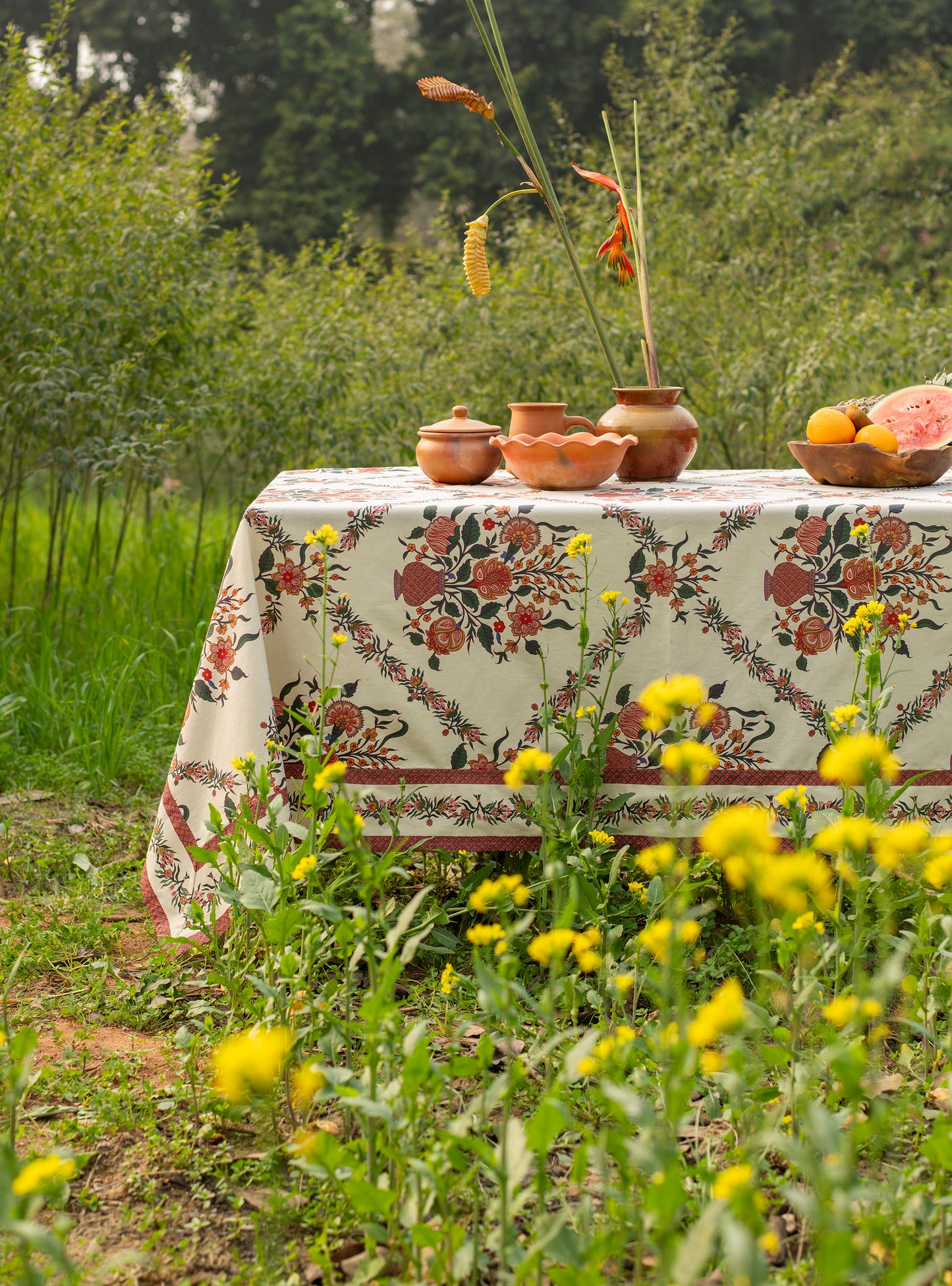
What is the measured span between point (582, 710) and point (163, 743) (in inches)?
63.3

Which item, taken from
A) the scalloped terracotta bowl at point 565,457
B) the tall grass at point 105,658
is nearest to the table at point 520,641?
the scalloped terracotta bowl at point 565,457

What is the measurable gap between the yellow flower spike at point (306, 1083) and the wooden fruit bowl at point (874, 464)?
51.5 inches

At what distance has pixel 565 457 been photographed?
1.91m

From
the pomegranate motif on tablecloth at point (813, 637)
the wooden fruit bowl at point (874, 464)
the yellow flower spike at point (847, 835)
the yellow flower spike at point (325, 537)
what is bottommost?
the pomegranate motif on tablecloth at point (813, 637)

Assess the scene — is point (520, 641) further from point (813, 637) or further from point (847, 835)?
point (847, 835)

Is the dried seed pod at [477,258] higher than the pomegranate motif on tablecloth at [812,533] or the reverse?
higher

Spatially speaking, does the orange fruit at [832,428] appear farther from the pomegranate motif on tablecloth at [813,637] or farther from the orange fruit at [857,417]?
the pomegranate motif on tablecloth at [813,637]

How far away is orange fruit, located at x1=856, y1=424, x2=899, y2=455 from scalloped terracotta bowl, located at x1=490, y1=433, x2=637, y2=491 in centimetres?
41

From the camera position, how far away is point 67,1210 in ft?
4.11

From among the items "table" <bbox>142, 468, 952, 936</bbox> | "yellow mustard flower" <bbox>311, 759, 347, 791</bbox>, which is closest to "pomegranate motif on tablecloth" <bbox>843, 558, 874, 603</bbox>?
"table" <bbox>142, 468, 952, 936</bbox>

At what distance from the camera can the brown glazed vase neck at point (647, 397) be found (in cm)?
207

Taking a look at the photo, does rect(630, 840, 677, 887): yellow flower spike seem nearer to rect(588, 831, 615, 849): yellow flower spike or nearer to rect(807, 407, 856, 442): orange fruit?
rect(588, 831, 615, 849): yellow flower spike

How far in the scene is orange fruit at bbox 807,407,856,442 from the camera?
197 centimetres

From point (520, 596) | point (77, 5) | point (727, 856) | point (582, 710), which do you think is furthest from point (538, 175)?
point (77, 5)
